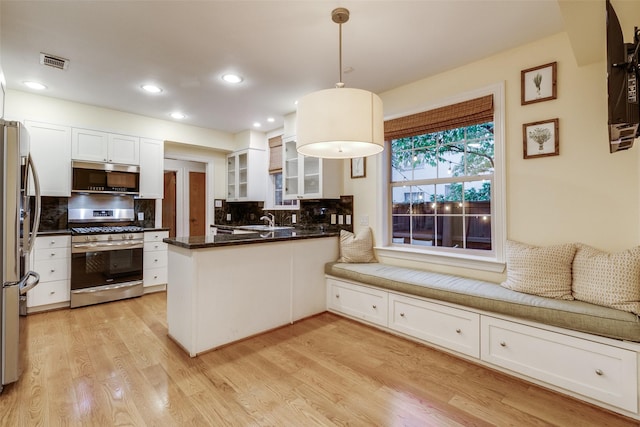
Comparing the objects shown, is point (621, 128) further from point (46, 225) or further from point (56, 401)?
point (46, 225)

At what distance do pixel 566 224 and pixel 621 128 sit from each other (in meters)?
1.06

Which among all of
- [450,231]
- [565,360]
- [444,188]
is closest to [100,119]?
[444,188]

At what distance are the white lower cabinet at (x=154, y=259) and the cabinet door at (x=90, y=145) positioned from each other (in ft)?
3.78

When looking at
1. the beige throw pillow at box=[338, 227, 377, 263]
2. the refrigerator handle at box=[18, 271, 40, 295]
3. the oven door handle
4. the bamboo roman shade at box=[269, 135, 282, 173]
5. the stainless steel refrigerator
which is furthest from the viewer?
the bamboo roman shade at box=[269, 135, 282, 173]

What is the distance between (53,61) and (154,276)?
2.70 m

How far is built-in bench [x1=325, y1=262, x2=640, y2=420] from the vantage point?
5.61 ft

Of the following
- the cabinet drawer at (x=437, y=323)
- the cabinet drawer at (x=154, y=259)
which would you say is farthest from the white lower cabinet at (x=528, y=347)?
the cabinet drawer at (x=154, y=259)

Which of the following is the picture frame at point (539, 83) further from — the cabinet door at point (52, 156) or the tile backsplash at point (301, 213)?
the cabinet door at point (52, 156)

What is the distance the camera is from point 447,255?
114 inches

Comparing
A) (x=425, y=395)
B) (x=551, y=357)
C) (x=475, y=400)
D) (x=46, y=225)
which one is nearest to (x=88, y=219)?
(x=46, y=225)

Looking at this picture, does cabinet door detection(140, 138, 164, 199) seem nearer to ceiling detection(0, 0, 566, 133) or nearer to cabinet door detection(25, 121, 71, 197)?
cabinet door detection(25, 121, 71, 197)

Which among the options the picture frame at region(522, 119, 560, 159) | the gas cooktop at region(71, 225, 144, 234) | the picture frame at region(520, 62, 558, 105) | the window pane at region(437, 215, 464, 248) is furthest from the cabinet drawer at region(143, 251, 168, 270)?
the picture frame at region(520, 62, 558, 105)

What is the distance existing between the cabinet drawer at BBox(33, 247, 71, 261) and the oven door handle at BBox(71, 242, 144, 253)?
Result: 10 centimetres

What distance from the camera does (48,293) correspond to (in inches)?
133
